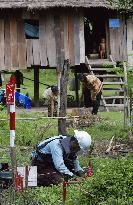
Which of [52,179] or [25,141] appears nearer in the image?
[52,179]

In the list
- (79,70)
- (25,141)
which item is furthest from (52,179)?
(79,70)

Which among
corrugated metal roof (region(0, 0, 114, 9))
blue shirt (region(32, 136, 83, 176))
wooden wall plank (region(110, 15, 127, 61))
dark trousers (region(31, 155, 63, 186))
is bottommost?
dark trousers (region(31, 155, 63, 186))

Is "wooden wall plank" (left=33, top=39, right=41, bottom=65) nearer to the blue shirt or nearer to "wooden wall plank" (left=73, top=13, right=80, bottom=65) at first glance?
"wooden wall plank" (left=73, top=13, right=80, bottom=65)

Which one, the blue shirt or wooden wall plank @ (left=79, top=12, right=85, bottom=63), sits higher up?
wooden wall plank @ (left=79, top=12, right=85, bottom=63)

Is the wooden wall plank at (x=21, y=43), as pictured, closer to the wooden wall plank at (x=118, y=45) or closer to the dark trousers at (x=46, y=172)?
the wooden wall plank at (x=118, y=45)

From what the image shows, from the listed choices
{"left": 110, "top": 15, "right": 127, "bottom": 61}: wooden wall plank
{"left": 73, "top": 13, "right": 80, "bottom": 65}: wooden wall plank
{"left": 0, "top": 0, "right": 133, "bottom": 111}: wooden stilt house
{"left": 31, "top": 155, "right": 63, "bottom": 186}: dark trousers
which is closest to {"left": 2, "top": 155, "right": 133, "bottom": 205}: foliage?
{"left": 31, "top": 155, "right": 63, "bottom": 186}: dark trousers

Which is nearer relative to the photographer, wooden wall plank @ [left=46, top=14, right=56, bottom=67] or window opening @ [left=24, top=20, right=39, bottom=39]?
wooden wall plank @ [left=46, top=14, right=56, bottom=67]

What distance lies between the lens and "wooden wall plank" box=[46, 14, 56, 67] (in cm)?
2175

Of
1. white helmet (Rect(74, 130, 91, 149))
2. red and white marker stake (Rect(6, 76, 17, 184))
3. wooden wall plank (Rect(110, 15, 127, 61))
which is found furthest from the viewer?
wooden wall plank (Rect(110, 15, 127, 61))

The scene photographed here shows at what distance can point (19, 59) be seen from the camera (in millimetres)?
21797

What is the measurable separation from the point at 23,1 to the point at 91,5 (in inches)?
91.0

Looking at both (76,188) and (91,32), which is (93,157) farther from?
(91,32)

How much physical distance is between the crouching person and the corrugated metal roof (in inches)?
442

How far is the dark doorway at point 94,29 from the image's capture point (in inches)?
913
